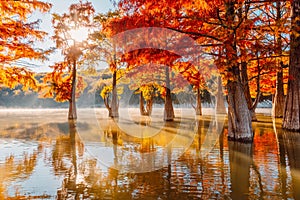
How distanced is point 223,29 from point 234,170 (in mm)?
5059

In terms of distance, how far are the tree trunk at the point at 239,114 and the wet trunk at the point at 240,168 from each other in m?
0.55

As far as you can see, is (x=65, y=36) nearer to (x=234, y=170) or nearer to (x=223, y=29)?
(x=223, y=29)

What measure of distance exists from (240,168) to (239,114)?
14.1 ft

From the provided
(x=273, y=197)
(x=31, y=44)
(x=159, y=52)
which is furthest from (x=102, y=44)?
(x=273, y=197)

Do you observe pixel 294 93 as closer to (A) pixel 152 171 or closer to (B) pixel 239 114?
(B) pixel 239 114

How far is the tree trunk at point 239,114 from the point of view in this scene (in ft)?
34.9

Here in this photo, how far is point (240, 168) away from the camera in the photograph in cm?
670

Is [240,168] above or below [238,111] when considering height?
below

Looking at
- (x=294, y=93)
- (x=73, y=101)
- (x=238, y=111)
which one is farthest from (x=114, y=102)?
(x=238, y=111)

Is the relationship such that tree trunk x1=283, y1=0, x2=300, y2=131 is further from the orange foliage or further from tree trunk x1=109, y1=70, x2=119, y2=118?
tree trunk x1=109, y1=70, x2=119, y2=118

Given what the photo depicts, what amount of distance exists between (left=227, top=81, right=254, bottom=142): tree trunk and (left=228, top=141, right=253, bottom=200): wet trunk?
550mm

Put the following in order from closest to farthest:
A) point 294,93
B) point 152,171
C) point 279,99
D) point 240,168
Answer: point 152,171
point 240,168
point 294,93
point 279,99

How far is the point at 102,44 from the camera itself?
94.3 feet

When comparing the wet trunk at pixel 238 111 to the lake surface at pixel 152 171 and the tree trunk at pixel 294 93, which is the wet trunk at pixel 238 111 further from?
the tree trunk at pixel 294 93
